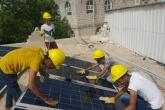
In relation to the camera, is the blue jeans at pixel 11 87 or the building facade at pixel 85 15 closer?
the blue jeans at pixel 11 87

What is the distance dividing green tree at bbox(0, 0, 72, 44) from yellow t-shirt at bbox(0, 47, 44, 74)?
31.9 meters

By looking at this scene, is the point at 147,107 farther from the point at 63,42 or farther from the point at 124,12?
the point at 63,42

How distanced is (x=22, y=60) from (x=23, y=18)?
35.4 m

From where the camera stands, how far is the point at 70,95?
281 inches

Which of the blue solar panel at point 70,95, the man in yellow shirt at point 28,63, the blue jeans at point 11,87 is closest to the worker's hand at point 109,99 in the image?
the blue solar panel at point 70,95

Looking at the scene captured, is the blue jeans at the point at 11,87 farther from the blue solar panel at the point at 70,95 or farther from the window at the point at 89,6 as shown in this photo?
the window at the point at 89,6

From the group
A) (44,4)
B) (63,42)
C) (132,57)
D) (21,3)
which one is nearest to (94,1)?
(44,4)

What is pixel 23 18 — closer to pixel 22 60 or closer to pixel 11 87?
pixel 11 87

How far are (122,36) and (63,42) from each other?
15.2ft

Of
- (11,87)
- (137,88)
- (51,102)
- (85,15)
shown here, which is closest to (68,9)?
(85,15)

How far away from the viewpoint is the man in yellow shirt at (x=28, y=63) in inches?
241

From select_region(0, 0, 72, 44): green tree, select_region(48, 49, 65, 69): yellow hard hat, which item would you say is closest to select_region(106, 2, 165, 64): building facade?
select_region(48, 49, 65, 69): yellow hard hat

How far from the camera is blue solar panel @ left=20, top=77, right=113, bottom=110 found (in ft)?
20.9

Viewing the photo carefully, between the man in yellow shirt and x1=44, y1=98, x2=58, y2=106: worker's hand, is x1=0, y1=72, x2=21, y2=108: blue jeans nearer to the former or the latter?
the man in yellow shirt
